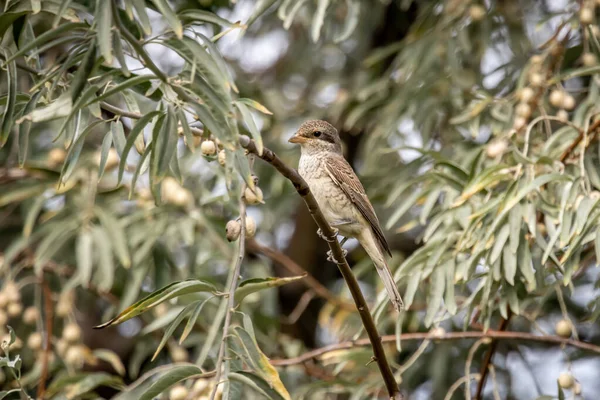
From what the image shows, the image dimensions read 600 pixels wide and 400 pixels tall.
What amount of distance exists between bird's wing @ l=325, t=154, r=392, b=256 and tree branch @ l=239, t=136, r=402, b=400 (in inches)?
38.9

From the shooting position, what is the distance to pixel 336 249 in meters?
2.79

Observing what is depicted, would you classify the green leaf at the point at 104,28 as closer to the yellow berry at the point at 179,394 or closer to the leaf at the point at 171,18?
the leaf at the point at 171,18

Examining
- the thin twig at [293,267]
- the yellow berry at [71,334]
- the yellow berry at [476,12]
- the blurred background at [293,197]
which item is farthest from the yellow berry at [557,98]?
the yellow berry at [71,334]

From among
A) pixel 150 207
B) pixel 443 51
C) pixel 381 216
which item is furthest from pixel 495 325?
pixel 150 207

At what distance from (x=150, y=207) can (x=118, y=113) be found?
2.46 m

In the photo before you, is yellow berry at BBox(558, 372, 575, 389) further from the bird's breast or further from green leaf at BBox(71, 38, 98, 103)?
green leaf at BBox(71, 38, 98, 103)

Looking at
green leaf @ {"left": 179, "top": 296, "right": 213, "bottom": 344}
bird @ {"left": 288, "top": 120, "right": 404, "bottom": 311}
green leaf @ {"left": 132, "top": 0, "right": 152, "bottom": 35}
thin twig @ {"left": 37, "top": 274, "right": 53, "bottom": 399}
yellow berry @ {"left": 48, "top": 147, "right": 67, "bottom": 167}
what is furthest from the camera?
yellow berry @ {"left": 48, "top": 147, "right": 67, "bottom": 167}

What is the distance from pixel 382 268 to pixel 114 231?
1.71m

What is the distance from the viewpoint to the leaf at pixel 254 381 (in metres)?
2.54

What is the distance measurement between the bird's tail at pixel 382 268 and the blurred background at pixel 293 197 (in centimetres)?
15

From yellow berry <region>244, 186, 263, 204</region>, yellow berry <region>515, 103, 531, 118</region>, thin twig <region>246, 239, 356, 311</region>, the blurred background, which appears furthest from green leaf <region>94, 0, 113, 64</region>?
thin twig <region>246, 239, 356, 311</region>

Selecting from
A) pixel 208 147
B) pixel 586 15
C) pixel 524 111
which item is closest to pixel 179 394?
pixel 208 147

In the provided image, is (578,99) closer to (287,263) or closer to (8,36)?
(287,263)

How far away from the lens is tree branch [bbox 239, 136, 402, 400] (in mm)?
2428
